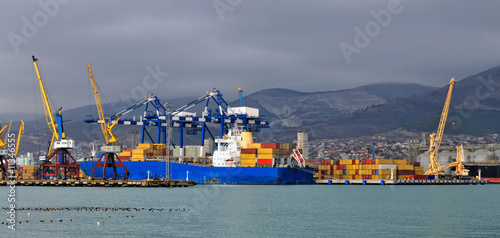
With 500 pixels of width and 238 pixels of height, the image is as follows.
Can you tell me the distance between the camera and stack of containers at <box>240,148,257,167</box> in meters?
114

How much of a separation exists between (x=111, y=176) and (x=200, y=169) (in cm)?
2260

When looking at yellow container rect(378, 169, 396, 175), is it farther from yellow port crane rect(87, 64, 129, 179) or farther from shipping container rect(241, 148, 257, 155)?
yellow port crane rect(87, 64, 129, 179)

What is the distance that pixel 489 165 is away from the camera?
166375 mm

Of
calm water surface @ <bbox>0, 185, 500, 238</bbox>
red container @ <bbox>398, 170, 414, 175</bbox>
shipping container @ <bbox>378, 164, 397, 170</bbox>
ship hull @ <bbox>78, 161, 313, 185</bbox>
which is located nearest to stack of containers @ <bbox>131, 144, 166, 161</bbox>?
ship hull @ <bbox>78, 161, 313, 185</bbox>

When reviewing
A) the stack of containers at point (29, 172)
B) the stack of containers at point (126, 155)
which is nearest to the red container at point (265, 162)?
the stack of containers at point (126, 155)

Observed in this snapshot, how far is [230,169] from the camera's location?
114 metres

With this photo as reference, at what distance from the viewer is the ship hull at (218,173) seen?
4439 inches

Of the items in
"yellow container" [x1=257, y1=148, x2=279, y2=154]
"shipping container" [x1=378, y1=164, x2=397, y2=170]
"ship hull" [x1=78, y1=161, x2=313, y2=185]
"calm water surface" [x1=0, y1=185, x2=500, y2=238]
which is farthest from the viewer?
"shipping container" [x1=378, y1=164, x2=397, y2=170]

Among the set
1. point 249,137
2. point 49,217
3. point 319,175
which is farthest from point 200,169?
point 49,217

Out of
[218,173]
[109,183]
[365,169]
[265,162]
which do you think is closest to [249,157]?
[265,162]

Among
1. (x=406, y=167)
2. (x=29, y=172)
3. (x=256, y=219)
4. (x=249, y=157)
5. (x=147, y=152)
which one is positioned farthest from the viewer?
(x=29, y=172)

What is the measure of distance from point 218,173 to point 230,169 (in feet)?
8.84

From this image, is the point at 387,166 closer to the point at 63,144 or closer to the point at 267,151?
the point at 267,151

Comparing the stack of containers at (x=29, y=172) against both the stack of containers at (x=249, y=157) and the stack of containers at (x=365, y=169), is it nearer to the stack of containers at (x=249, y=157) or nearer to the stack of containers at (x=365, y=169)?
the stack of containers at (x=365, y=169)
